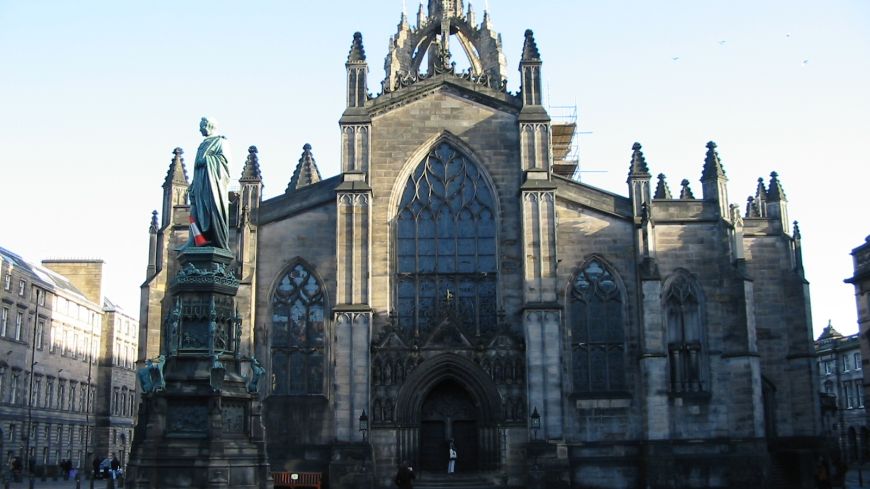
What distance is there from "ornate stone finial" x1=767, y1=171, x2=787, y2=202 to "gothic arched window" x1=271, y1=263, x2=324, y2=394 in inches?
739

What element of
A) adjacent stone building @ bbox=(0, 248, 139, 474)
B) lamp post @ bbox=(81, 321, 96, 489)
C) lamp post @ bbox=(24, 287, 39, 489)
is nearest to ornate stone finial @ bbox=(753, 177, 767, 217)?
adjacent stone building @ bbox=(0, 248, 139, 474)

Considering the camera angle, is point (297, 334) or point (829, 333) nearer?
point (297, 334)

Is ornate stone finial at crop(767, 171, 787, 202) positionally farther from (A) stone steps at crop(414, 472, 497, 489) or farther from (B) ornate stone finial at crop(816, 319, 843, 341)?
(B) ornate stone finial at crop(816, 319, 843, 341)

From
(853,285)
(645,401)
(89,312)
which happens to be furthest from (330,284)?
(89,312)

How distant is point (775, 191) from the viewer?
128ft

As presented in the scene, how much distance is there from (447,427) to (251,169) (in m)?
12.2

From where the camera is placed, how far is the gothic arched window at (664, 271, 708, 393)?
3462cm

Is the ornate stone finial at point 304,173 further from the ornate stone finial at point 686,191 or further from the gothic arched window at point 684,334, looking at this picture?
the gothic arched window at point 684,334

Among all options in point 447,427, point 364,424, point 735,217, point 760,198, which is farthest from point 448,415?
point 760,198

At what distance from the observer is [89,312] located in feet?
233

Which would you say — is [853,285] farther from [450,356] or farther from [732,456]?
[450,356]

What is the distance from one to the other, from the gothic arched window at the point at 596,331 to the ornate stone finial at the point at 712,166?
5.46 metres

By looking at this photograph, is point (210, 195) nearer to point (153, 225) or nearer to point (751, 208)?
point (153, 225)

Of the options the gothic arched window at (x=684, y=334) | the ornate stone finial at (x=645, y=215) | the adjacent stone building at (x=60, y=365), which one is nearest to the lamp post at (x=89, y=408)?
the adjacent stone building at (x=60, y=365)
